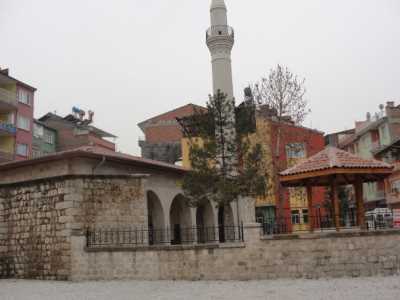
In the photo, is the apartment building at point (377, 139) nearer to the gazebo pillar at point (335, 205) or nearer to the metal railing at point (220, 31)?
the metal railing at point (220, 31)

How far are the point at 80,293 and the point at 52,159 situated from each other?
18.3 ft

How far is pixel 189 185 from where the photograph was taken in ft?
58.1

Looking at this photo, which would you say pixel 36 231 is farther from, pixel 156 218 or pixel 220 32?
pixel 220 32

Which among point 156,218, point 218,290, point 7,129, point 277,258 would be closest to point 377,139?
point 156,218

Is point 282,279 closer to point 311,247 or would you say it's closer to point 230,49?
point 311,247

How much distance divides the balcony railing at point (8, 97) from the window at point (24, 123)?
248 cm

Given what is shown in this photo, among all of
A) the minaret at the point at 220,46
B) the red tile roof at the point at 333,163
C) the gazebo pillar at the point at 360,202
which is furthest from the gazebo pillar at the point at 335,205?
the minaret at the point at 220,46

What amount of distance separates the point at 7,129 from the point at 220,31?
18168mm

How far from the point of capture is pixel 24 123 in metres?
38.3

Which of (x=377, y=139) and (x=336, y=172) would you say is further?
(x=377, y=139)

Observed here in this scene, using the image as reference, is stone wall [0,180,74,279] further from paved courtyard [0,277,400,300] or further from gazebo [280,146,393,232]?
gazebo [280,146,393,232]

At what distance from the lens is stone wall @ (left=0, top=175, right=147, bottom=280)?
14.5 m

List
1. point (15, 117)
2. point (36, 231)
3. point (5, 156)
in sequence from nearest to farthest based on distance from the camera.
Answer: point (36, 231)
point (5, 156)
point (15, 117)

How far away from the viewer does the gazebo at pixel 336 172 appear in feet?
42.8
